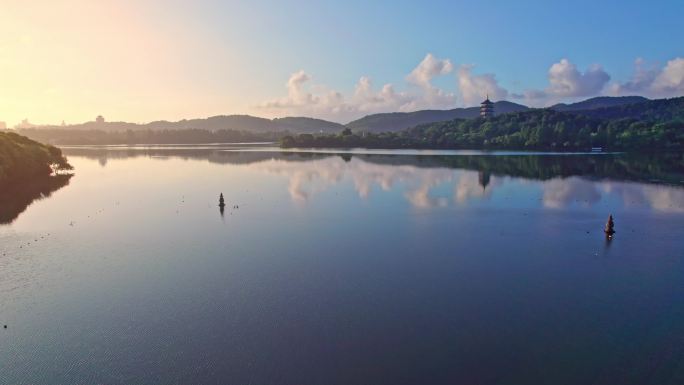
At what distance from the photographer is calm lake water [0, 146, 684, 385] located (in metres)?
16.5

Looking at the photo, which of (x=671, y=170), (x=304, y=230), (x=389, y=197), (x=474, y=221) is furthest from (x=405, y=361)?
(x=671, y=170)

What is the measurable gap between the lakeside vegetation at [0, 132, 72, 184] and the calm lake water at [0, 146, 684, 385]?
2078 centimetres

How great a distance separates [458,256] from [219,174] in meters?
62.3

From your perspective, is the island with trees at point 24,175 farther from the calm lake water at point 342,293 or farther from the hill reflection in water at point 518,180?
the hill reflection in water at point 518,180

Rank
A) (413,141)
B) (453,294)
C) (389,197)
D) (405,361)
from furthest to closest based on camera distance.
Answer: (413,141) → (389,197) → (453,294) → (405,361)

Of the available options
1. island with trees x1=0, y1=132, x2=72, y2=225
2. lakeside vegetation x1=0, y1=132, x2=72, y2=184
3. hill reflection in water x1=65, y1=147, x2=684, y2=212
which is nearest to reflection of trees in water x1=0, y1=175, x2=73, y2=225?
island with trees x1=0, y1=132, x2=72, y2=225

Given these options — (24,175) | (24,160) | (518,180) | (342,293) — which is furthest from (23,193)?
(518,180)

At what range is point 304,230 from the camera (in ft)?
124

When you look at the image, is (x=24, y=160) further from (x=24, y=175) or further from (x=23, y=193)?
(x=23, y=193)

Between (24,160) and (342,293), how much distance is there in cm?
7089

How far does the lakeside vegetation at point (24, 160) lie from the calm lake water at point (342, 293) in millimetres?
20781

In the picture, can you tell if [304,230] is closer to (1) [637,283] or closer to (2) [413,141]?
(1) [637,283]

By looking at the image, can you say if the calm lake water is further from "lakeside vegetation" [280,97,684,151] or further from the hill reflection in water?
"lakeside vegetation" [280,97,684,151]

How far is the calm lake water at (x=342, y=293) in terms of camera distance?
54.0 ft
